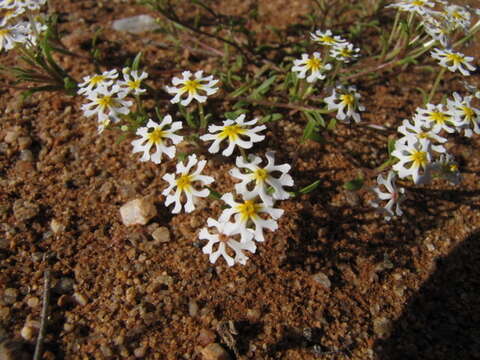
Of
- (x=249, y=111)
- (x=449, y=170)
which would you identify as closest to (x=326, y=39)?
(x=249, y=111)

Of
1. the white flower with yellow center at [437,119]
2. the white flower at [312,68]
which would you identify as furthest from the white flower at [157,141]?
the white flower with yellow center at [437,119]

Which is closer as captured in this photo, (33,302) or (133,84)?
(33,302)

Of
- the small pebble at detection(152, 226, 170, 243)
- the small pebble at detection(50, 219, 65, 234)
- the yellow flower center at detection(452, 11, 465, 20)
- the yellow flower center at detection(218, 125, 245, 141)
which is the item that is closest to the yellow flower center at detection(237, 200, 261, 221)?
the yellow flower center at detection(218, 125, 245, 141)

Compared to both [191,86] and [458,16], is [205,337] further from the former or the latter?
[458,16]

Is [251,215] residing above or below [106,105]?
below

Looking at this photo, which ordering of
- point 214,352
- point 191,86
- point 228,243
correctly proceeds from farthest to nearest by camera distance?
point 191,86 → point 228,243 → point 214,352

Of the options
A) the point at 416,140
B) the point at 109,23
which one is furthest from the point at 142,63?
the point at 416,140
